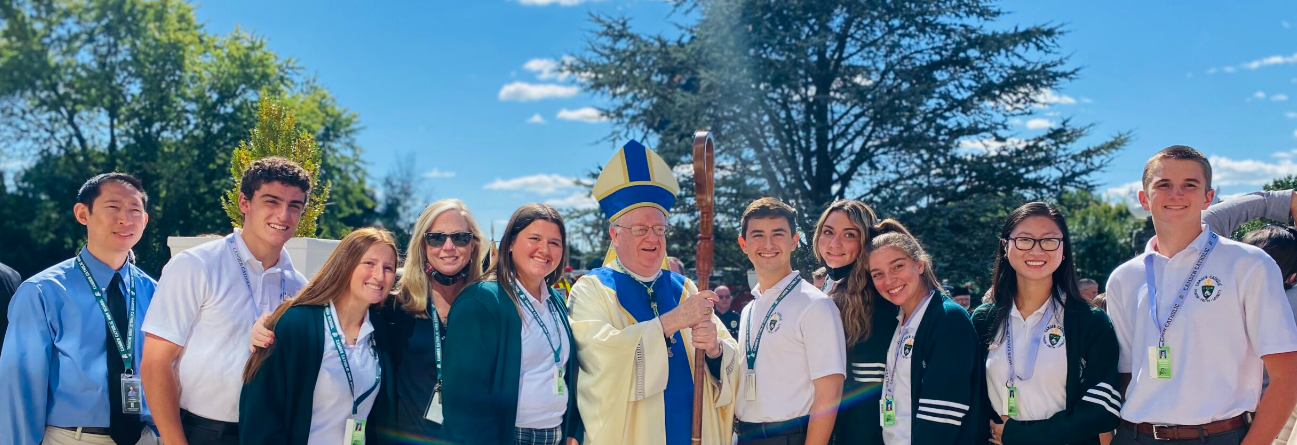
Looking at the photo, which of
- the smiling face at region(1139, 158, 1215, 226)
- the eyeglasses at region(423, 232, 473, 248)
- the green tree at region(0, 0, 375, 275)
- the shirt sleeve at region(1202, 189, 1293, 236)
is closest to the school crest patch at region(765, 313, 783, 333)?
the eyeglasses at region(423, 232, 473, 248)

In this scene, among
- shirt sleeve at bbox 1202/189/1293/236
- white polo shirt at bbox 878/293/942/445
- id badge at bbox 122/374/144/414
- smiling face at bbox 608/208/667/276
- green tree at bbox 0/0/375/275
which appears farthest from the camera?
green tree at bbox 0/0/375/275

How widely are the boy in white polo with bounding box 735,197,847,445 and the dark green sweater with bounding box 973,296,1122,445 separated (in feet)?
2.11

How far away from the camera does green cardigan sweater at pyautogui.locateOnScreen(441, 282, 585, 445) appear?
11.0ft

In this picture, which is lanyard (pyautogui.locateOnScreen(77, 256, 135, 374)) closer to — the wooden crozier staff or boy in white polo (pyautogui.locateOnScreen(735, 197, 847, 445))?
the wooden crozier staff

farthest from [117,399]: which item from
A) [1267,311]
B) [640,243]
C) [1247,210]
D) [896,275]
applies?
[1247,210]

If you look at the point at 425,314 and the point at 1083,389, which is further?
the point at 425,314

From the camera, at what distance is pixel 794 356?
12.6ft

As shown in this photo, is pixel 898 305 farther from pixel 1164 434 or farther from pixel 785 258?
pixel 1164 434

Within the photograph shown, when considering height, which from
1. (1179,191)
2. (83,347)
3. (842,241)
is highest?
(1179,191)

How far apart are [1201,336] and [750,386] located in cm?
183

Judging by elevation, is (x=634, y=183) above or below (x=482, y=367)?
above

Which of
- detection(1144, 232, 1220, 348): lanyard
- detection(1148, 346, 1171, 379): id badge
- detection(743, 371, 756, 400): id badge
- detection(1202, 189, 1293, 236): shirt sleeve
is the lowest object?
detection(743, 371, 756, 400): id badge

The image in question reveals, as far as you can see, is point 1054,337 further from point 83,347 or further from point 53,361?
point 53,361

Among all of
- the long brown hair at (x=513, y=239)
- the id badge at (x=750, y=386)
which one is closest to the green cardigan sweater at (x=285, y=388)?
the long brown hair at (x=513, y=239)
